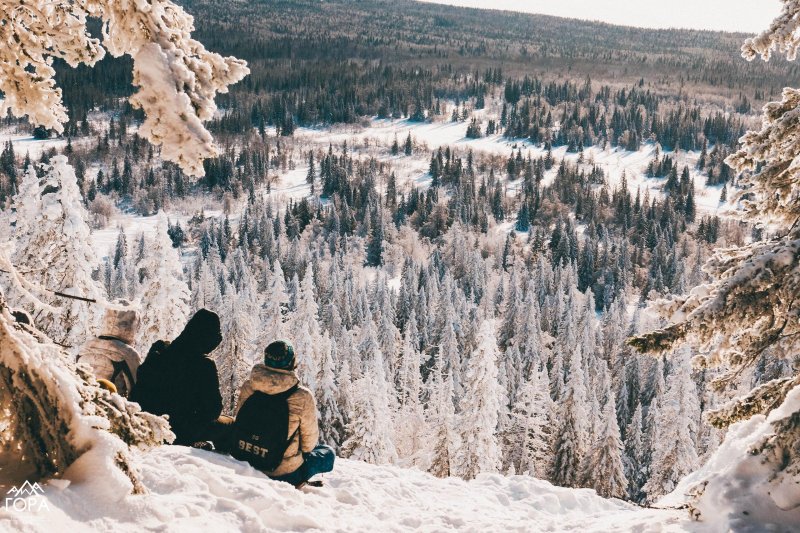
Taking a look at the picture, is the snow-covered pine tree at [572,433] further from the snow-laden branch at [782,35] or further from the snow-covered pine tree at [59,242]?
the snow-laden branch at [782,35]

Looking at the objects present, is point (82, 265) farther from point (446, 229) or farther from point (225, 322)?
point (446, 229)

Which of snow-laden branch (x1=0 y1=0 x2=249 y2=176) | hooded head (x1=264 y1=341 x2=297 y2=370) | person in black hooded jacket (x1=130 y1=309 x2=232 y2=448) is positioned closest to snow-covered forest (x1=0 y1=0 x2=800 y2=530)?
snow-laden branch (x1=0 y1=0 x2=249 y2=176)

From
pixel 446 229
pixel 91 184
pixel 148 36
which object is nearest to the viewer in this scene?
pixel 148 36

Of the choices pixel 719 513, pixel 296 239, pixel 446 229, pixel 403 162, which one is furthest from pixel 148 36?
pixel 403 162

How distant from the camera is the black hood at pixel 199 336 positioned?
27.5ft

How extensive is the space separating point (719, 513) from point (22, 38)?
22.4ft

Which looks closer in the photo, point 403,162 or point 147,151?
point 147,151

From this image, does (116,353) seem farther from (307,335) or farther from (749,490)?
(307,335)

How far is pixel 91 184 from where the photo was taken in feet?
460

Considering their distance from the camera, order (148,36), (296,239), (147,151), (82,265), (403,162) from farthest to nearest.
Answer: (403,162) → (147,151) → (296,239) → (82,265) → (148,36)

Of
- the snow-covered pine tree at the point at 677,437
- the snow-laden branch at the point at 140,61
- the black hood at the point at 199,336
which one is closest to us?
the snow-laden branch at the point at 140,61

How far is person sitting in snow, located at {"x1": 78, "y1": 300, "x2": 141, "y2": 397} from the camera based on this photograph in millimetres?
8852

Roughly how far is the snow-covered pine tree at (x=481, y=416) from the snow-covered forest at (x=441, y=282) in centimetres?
12

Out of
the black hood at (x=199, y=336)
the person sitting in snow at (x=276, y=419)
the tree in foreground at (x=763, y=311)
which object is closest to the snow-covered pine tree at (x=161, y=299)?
the black hood at (x=199, y=336)
